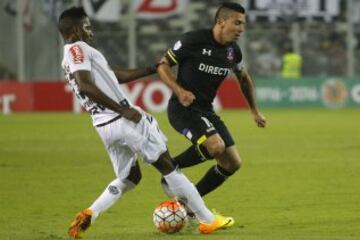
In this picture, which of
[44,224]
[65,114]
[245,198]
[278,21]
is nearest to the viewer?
[44,224]

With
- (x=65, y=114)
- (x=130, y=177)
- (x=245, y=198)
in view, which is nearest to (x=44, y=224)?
(x=130, y=177)

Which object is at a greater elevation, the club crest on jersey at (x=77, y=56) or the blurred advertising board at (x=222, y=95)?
the club crest on jersey at (x=77, y=56)

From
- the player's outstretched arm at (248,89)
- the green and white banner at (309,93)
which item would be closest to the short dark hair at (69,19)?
the player's outstretched arm at (248,89)

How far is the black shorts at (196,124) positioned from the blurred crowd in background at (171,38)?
20.8m

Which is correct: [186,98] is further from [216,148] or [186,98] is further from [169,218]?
[169,218]

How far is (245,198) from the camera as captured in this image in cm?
1184

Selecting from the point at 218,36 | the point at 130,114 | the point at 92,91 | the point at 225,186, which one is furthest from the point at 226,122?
the point at 92,91

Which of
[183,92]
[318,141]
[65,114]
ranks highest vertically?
[183,92]

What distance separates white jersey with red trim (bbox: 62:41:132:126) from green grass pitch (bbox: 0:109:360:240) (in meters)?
1.13

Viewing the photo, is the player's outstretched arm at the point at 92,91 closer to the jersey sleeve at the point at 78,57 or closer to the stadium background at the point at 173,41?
the jersey sleeve at the point at 78,57

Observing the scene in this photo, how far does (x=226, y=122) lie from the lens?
25.5 meters

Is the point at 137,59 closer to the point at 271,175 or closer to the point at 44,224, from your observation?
the point at 271,175

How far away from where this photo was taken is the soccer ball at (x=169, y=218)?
29.6ft

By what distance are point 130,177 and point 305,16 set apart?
79.8 feet
